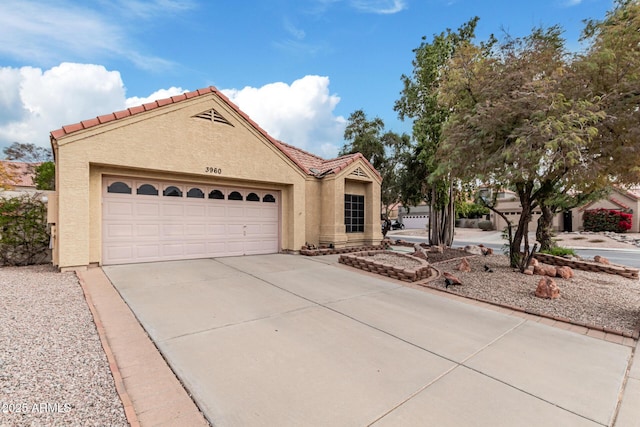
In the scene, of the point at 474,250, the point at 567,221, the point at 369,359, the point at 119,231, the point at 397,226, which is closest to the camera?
the point at 369,359

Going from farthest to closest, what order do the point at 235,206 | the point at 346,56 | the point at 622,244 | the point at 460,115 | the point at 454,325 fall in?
the point at 622,244, the point at 346,56, the point at 235,206, the point at 460,115, the point at 454,325

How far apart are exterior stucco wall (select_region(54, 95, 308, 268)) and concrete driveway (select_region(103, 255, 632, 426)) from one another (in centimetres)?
272

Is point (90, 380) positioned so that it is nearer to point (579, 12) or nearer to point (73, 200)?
point (73, 200)

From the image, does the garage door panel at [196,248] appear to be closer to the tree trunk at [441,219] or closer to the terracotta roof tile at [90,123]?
the terracotta roof tile at [90,123]

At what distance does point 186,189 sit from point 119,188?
5.90 ft

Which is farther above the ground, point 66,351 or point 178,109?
point 178,109

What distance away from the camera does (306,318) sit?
477 cm

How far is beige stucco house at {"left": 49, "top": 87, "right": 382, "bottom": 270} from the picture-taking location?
7.48 m

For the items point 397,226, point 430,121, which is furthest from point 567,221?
point 430,121

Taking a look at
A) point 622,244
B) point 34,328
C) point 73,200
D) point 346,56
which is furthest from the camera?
point 622,244

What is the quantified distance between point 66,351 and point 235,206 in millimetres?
7432

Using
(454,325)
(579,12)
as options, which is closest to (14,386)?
(454,325)

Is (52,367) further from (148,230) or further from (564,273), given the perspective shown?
(564,273)

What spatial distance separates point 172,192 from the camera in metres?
9.31
